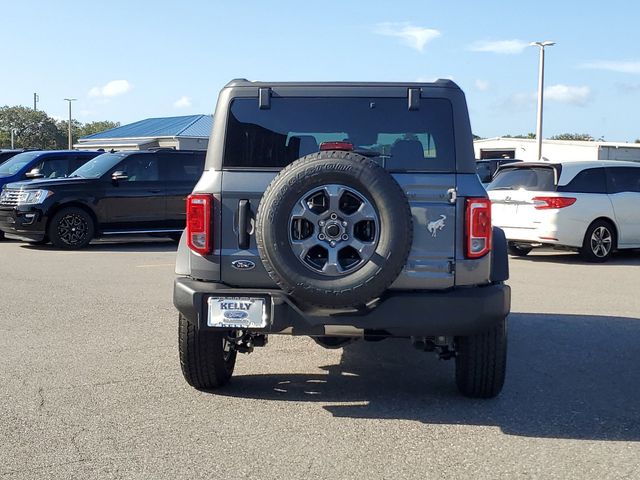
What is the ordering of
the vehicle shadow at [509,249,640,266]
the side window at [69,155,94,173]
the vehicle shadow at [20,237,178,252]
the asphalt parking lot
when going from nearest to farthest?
the asphalt parking lot < the vehicle shadow at [509,249,640,266] < the vehicle shadow at [20,237,178,252] < the side window at [69,155,94,173]

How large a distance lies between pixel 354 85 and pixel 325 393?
6.73ft

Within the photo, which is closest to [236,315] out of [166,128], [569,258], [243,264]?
[243,264]

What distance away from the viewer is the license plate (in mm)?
4961

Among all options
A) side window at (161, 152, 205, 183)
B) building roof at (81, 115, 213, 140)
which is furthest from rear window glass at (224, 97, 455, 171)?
building roof at (81, 115, 213, 140)

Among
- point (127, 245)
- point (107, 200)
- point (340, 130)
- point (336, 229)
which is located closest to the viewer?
point (336, 229)

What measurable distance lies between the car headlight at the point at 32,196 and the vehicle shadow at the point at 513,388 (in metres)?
9.20

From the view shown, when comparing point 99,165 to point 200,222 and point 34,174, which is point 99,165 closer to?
point 34,174

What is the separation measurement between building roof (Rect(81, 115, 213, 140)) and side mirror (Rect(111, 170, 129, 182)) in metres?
31.8

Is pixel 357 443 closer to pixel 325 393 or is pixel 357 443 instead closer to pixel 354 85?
pixel 325 393

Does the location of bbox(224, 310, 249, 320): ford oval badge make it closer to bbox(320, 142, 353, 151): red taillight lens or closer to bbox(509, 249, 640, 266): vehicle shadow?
bbox(320, 142, 353, 151): red taillight lens

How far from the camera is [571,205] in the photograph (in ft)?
42.9

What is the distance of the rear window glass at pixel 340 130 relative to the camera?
5.22 meters

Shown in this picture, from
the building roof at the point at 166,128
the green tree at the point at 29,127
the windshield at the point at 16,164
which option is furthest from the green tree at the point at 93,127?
the windshield at the point at 16,164

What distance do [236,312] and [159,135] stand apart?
151 feet
